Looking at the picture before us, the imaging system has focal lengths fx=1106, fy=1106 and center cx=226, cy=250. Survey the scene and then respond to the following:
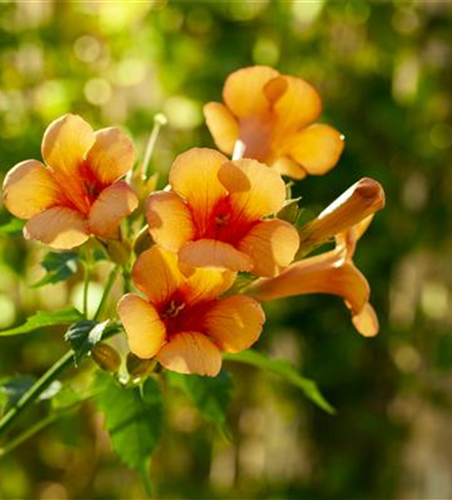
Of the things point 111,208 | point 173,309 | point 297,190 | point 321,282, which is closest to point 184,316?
point 173,309

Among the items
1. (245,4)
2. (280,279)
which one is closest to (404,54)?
(245,4)

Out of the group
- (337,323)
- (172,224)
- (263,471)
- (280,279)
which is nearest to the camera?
(172,224)

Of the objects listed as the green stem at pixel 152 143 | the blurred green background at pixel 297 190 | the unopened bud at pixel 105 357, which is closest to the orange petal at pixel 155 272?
the unopened bud at pixel 105 357

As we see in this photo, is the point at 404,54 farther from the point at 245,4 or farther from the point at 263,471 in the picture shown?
the point at 263,471

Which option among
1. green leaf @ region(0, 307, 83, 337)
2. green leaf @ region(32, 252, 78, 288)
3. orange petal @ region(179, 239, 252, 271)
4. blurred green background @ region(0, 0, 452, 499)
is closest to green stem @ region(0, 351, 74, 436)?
green leaf @ region(0, 307, 83, 337)

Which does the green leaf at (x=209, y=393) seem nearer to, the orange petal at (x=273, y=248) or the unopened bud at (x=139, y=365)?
the unopened bud at (x=139, y=365)

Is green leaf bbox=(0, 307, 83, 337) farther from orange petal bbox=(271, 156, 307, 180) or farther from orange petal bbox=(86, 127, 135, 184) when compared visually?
orange petal bbox=(271, 156, 307, 180)
